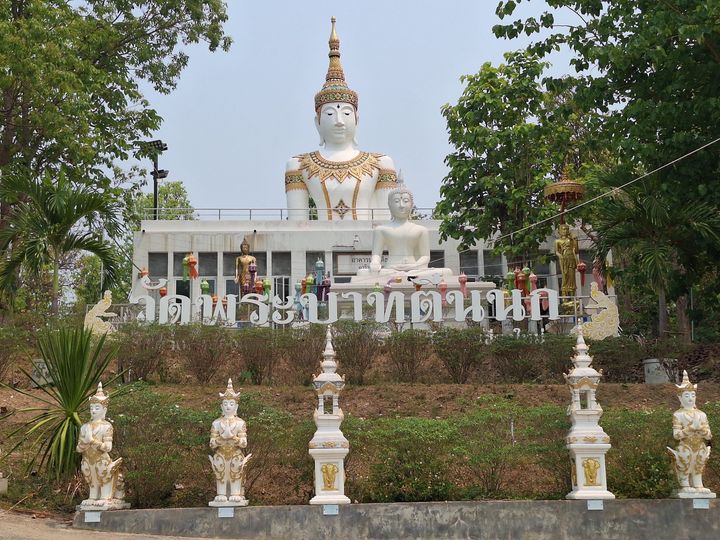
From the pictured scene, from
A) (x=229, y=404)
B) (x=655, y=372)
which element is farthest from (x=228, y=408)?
(x=655, y=372)

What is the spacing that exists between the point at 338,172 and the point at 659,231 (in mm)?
15509

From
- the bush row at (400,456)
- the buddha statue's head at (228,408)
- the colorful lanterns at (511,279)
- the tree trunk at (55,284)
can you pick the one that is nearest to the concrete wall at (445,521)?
the bush row at (400,456)

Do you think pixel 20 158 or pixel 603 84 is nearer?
pixel 603 84

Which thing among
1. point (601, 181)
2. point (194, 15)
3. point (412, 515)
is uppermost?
point (194, 15)

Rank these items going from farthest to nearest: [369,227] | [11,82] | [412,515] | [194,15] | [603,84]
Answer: [369,227]
[194,15]
[11,82]
[603,84]
[412,515]

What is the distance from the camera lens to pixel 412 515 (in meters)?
9.31

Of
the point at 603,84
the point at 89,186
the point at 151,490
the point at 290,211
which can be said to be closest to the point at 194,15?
the point at 89,186

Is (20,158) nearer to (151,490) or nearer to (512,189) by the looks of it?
(512,189)

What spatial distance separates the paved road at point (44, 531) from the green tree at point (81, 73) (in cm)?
1076

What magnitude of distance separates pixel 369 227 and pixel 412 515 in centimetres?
1868

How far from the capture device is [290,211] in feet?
95.8

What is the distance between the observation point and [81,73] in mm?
20391

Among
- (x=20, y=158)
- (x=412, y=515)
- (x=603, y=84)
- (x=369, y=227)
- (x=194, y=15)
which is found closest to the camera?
(x=412, y=515)

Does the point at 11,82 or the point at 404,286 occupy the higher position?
the point at 11,82
